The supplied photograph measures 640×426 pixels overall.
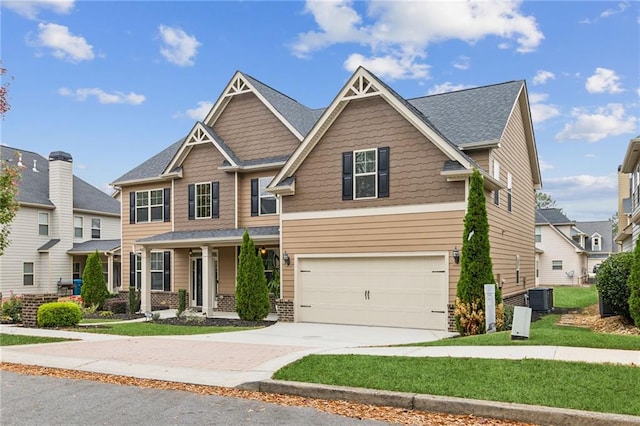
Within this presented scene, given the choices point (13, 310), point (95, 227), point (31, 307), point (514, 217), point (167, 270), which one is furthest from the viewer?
point (95, 227)

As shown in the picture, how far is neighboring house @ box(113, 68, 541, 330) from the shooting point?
48.7 feet

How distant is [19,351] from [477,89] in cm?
1753

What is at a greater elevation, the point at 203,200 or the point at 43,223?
the point at 203,200

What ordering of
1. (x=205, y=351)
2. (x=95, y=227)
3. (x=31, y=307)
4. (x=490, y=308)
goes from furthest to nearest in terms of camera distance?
(x=95, y=227) → (x=31, y=307) → (x=490, y=308) → (x=205, y=351)

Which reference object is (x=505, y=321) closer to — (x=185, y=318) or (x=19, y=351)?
(x=185, y=318)

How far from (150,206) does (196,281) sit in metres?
4.19

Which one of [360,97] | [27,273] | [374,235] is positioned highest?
[360,97]

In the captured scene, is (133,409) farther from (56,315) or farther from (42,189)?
(42,189)

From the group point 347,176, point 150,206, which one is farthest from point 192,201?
point 347,176

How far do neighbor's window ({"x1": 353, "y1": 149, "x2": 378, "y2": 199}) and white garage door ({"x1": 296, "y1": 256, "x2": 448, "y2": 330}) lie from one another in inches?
79.5

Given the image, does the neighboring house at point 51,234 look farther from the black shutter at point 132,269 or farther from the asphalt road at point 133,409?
the asphalt road at point 133,409

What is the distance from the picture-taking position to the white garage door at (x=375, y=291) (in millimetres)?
14695

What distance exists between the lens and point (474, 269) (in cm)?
1297

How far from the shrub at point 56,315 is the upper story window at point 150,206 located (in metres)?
7.40
